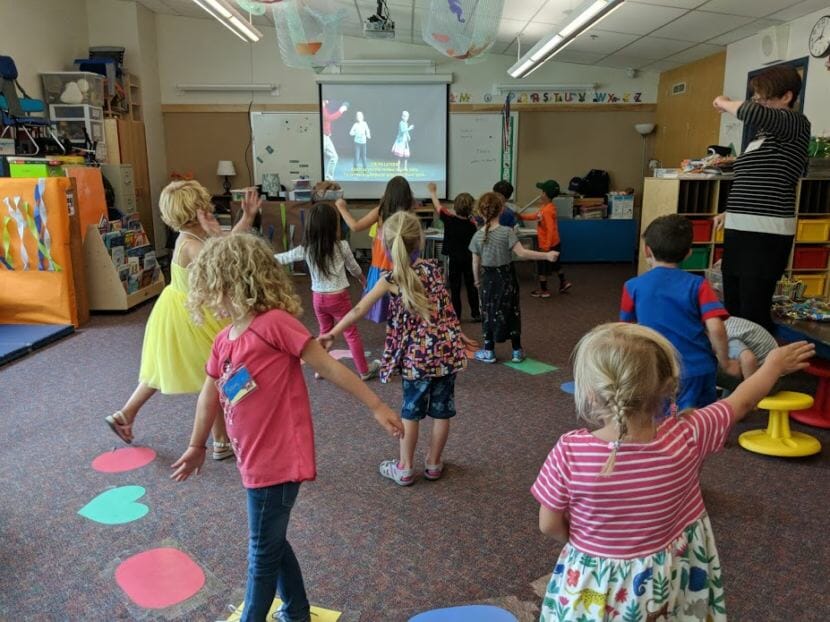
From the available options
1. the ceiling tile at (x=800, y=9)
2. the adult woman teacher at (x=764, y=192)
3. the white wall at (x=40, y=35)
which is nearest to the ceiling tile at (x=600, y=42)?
the ceiling tile at (x=800, y=9)

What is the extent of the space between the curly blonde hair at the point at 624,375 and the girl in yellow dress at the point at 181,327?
187 cm

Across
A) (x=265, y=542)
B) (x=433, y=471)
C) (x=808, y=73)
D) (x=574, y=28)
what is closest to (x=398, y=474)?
(x=433, y=471)

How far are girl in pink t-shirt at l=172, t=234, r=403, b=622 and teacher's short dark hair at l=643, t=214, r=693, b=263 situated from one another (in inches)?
50.5

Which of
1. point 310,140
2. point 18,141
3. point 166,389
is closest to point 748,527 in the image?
point 166,389

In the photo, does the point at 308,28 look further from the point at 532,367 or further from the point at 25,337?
the point at 25,337

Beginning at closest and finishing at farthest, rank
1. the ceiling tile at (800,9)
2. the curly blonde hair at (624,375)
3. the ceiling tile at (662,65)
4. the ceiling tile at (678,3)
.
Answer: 1. the curly blonde hair at (624,375)
2. the ceiling tile at (800,9)
3. the ceiling tile at (678,3)
4. the ceiling tile at (662,65)

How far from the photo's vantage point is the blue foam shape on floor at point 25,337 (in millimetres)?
4543

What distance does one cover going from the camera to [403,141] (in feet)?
31.4

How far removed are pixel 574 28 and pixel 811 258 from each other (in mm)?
2813

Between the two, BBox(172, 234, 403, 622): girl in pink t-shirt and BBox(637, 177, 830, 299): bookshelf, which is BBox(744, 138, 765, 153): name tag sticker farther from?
BBox(172, 234, 403, 622): girl in pink t-shirt

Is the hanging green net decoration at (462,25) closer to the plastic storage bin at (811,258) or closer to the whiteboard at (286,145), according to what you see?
the plastic storage bin at (811,258)

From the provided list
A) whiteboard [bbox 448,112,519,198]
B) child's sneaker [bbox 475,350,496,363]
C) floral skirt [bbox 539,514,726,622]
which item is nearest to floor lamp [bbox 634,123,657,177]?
whiteboard [bbox 448,112,519,198]

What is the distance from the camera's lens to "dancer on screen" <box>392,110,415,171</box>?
9477mm

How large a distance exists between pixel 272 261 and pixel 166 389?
4.91 feet
